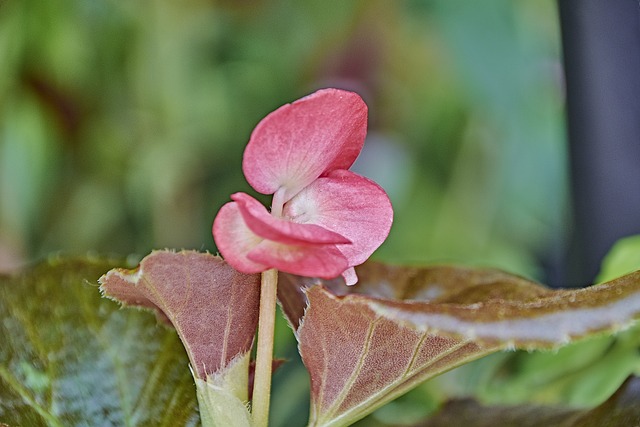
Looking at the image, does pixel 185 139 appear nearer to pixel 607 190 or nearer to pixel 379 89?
pixel 379 89

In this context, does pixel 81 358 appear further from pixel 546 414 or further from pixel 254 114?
pixel 254 114

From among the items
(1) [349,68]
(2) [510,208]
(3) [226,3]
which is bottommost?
(2) [510,208]

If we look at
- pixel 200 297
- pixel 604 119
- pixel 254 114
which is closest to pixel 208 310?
pixel 200 297

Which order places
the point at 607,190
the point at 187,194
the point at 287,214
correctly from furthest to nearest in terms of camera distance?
the point at 187,194
the point at 607,190
the point at 287,214

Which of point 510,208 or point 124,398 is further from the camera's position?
point 510,208

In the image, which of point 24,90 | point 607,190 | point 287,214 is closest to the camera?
point 287,214

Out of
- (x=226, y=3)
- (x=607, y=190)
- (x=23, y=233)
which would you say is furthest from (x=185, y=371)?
(x=226, y=3)

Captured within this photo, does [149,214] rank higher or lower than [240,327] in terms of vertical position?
lower
